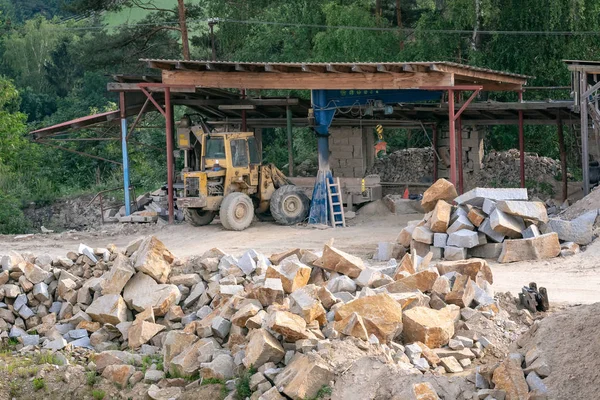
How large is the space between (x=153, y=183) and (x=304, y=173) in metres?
6.11

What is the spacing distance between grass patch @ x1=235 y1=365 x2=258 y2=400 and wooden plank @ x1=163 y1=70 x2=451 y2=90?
1101 cm

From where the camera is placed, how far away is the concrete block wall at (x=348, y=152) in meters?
30.4

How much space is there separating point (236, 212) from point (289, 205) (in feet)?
4.81

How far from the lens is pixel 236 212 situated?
2403cm

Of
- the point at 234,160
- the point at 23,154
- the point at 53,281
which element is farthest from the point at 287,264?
the point at 23,154

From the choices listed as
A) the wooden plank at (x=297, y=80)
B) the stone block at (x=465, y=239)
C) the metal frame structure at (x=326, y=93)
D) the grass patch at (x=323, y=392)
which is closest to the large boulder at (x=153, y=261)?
the grass patch at (x=323, y=392)

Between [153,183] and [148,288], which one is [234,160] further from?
[153,183]

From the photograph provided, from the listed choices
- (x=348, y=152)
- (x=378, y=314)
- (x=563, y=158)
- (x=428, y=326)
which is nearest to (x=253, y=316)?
(x=378, y=314)

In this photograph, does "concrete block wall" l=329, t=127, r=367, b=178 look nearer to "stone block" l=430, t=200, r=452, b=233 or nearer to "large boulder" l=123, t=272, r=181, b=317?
"stone block" l=430, t=200, r=452, b=233

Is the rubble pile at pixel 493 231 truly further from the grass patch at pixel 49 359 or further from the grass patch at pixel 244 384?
the grass patch at pixel 49 359

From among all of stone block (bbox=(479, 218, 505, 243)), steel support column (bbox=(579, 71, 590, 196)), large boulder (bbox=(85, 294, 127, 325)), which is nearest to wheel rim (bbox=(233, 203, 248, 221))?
stone block (bbox=(479, 218, 505, 243))

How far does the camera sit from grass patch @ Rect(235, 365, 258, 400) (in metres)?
12.9

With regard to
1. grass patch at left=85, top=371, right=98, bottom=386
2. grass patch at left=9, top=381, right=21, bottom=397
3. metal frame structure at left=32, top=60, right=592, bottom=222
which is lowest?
grass patch at left=9, top=381, right=21, bottom=397

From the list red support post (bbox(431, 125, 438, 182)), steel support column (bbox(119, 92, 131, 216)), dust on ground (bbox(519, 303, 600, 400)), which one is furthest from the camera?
red support post (bbox(431, 125, 438, 182))
